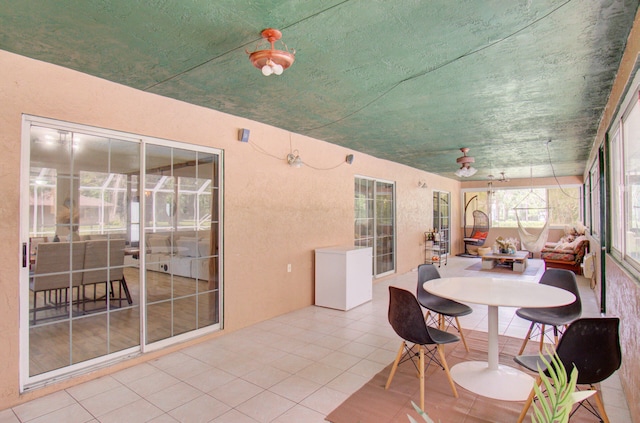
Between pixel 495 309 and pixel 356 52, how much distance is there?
7.27ft

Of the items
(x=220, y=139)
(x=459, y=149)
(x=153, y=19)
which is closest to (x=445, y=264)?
(x=459, y=149)

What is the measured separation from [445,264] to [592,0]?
7.86 meters

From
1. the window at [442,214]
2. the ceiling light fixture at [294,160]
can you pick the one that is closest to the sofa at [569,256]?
the window at [442,214]

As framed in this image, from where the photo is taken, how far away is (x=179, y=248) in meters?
3.44

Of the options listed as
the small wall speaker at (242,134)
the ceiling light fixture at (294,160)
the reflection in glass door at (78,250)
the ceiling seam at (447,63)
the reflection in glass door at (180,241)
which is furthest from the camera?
the ceiling light fixture at (294,160)

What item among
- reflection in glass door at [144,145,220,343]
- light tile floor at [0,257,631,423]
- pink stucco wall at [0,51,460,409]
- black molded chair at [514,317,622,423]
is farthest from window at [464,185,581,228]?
reflection in glass door at [144,145,220,343]

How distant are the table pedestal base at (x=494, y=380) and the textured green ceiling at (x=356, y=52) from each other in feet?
7.78

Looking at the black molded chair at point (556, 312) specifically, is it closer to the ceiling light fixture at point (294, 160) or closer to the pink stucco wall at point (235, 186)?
the pink stucco wall at point (235, 186)

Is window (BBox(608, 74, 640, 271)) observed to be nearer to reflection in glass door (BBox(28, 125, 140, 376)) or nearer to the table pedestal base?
the table pedestal base

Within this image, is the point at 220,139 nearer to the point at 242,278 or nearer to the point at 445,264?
the point at 242,278

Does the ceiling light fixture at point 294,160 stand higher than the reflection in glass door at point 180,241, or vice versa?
the ceiling light fixture at point 294,160

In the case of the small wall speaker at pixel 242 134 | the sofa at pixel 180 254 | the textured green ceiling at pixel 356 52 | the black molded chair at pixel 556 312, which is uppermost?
the textured green ceiling at pixel 356 52

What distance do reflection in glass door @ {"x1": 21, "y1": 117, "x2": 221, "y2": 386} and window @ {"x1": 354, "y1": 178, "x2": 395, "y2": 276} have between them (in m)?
3.12

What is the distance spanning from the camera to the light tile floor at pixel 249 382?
2.31m
